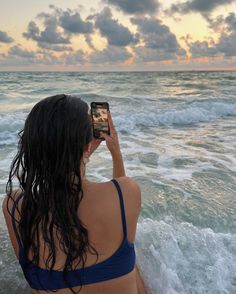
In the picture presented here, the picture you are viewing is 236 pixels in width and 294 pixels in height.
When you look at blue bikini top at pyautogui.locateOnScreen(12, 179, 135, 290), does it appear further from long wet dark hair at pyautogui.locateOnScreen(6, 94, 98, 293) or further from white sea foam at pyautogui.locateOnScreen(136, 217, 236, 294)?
white sea foam at pyautogui.locateOnScreen(136, 217, 236, 294)

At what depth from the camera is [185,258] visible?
3.50 metres

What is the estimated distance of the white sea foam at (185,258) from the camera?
311 centimetres

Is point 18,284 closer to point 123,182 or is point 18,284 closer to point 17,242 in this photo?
point 17,242

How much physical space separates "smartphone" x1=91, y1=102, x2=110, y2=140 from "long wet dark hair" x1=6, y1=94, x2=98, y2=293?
0.39m

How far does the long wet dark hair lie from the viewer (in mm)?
1525

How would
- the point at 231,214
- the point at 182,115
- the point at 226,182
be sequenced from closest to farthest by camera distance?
the point at 231,214
the point at 226,182
the point at 182,115

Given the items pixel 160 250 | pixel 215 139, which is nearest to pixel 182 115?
pixel 215 139

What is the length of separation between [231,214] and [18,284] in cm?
273

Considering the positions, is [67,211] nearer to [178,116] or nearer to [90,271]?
[90,271]

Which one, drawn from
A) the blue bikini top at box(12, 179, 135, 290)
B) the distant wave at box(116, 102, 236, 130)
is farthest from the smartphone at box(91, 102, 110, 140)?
the distant wave at box(116, 102, 236, 130)

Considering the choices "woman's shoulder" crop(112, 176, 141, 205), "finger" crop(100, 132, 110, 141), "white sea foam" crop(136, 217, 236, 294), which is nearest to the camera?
"woman's shoulder" crop(112, 176, 141, 205)

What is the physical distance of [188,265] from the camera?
339 cm

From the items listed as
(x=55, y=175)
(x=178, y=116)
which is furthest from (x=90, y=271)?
(x=178, y=116)

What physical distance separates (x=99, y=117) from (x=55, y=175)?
0.56m
